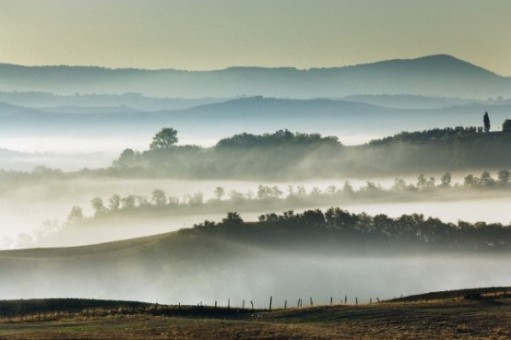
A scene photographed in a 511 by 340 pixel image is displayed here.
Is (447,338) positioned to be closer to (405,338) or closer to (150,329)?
(405,338)

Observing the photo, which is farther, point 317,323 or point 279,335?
point 317,323

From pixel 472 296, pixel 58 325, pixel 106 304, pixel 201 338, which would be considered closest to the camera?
pixel 201 338

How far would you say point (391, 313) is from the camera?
432 feet

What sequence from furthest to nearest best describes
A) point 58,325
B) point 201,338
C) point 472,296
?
point 472,296 → point 58,325 → point 201,338

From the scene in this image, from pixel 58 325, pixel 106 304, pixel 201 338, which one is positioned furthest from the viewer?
pixel 106 304

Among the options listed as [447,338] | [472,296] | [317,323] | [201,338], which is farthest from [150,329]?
[472,296]

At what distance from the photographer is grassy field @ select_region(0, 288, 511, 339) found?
11319 cm

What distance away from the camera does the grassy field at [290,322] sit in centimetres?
11319

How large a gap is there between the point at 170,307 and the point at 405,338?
47.5m

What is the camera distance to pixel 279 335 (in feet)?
364

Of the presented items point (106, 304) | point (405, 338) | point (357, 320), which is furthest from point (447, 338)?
point (106, 304)

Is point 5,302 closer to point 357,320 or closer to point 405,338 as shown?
point 357,320

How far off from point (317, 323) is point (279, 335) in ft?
54.4

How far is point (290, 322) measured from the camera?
129500mm
